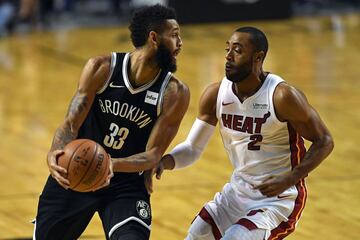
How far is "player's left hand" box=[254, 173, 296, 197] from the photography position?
6176 mm

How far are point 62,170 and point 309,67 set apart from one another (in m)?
10.1

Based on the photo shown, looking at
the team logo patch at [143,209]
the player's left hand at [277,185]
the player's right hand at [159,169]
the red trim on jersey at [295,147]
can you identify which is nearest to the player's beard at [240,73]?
the red trim on jersey at [295,147]

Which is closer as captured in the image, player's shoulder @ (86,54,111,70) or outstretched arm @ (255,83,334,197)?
outstretched arm @ (255,83,334,197)

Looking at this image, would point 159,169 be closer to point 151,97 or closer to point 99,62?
point 151,97

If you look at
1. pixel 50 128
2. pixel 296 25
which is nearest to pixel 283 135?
pixel 50 128

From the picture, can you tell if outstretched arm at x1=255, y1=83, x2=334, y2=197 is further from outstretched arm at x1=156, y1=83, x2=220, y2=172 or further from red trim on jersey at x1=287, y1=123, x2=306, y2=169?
outstretched arm at x1=156, y1=83, x2=220, y2=172

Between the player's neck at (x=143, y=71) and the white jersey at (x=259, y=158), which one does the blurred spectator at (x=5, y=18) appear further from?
the white jersey at (x=259, y=158)

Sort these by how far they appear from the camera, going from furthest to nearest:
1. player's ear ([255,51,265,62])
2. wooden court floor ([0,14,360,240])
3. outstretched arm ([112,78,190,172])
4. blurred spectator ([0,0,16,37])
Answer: blurred spectator ([0,0,16,37]), wooden court floor ([0,14,360,240]), outstretched arm ([112,78,190,172]), player's ear ([255,51,265,62])

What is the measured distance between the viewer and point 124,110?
650 cm

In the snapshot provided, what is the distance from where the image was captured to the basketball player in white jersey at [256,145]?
623cm

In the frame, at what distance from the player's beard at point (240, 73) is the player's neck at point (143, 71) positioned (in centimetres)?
53

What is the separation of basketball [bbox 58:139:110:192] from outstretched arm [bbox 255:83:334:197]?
1.00 metres

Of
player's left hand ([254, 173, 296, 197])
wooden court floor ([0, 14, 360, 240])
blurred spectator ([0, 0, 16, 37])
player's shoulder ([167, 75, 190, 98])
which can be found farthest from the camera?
blurred spectator ([0, 0, 16, 37])

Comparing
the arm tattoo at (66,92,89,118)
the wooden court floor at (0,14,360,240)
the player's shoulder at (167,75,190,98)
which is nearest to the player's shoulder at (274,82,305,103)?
the player's shoulder at (167,75,190,98)
